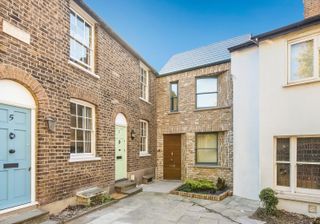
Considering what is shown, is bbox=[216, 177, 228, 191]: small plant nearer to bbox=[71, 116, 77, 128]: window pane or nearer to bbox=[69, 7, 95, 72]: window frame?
bbox=[71, 116, 77, 128]: window pane

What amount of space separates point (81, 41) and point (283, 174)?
25.2 feet

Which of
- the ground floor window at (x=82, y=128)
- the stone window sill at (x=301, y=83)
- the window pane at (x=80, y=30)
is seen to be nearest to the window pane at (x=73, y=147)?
the ground floor window at (x=82, y=128)

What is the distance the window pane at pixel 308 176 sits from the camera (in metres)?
6.82

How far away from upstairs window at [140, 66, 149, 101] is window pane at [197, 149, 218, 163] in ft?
13.4

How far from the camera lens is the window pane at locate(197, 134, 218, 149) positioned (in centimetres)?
1226

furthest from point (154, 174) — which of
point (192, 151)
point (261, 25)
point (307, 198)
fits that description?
point (261, 25)

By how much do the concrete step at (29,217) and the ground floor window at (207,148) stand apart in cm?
816

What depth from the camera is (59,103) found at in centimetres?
684

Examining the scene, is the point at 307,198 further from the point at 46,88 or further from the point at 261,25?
the point at 261,25

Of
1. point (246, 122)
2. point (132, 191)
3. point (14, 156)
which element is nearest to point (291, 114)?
point (246, 122)

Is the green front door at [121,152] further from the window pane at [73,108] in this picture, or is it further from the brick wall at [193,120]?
the brick wall at [193,120]

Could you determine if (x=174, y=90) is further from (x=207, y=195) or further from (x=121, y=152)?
(x=207, y=195)

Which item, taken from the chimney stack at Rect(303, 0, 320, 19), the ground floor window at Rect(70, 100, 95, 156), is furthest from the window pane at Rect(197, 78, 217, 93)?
the ground floor window at Rect(70, 100, 95, 156)

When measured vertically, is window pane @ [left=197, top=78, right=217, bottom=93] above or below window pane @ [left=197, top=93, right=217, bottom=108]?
above
